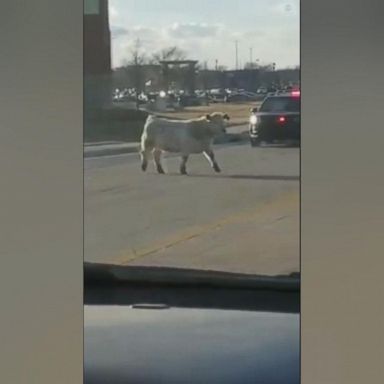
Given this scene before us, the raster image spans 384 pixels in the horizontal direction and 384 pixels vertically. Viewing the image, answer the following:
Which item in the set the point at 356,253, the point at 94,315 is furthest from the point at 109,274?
the point at 356,253

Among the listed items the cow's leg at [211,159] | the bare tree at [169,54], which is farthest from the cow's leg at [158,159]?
the bare tree at [169,54]

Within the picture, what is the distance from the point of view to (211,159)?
3.02 m

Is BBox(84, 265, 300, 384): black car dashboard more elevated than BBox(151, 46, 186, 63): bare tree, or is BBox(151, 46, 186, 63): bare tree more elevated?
BBox(151, 46, 186, 63): bare tree

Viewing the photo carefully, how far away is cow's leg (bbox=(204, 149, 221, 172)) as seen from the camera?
3014 millimetres

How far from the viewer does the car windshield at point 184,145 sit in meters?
2.97

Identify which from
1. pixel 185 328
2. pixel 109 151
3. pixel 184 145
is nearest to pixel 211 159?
pixel 184 145

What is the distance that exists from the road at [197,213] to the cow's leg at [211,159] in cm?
1

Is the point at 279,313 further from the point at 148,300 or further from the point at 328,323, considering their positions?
the point at 148,300

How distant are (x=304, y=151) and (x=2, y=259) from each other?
3.04ft

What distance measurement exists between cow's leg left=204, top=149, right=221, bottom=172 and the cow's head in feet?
0.19

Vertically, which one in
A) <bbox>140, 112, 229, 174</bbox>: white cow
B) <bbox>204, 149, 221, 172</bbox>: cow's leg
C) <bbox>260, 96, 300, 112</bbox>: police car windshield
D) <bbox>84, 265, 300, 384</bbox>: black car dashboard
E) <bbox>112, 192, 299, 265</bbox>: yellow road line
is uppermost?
<bbox>260, 96, 300, 112</bbox>: police car windshield

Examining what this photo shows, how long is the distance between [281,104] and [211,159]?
258 mm

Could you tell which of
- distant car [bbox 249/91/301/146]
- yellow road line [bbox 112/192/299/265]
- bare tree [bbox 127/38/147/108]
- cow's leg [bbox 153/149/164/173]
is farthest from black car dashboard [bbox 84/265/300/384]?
bare tree [bbox 127/38/147/108]

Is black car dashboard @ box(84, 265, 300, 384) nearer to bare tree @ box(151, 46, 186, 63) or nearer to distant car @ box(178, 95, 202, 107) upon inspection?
distant car @ box(178, 95, 202, 107)
